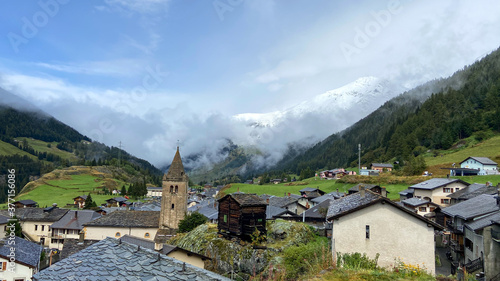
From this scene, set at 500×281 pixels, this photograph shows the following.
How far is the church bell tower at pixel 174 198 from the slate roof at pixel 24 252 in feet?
93.4

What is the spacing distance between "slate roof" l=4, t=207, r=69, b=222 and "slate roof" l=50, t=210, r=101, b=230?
7.74 metres

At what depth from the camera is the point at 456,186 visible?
53.9m

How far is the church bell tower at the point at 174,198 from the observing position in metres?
61.5

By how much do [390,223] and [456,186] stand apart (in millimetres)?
44890

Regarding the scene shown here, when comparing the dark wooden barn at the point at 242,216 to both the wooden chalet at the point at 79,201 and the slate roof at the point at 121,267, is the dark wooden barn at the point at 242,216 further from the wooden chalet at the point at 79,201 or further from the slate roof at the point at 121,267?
the wooden chalet at the point at 79,201

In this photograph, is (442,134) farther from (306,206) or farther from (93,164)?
(93,164)

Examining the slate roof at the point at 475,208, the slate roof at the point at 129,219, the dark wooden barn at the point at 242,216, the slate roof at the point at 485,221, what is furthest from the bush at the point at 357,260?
the slate roof at the point at 129,219

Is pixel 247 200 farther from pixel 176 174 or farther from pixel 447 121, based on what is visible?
pixel 447 121

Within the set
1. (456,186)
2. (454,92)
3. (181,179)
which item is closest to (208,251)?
(181,179)

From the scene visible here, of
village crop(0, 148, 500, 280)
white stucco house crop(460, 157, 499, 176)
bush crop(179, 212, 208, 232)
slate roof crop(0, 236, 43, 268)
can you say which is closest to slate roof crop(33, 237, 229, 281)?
village crop(0, 148, 500, 280)

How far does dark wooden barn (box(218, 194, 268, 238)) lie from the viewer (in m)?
27.0

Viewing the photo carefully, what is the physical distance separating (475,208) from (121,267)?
3183 cm

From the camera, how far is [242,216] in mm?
26953

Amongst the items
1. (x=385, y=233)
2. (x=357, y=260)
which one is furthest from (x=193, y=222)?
(x=385, y=233)
